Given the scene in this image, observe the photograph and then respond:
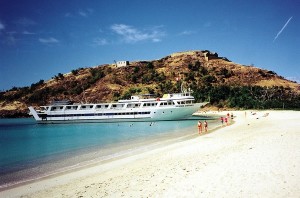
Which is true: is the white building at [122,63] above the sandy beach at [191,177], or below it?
above

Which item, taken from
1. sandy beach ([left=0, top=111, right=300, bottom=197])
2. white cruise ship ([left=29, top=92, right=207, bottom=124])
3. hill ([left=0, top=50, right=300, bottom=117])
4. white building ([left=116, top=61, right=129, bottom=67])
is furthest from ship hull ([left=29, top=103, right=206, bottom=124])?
white building ([left=116, top=61, right=129, bottom=67])

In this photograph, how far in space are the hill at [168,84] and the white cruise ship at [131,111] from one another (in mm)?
26334

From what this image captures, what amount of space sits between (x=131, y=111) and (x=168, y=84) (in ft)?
139

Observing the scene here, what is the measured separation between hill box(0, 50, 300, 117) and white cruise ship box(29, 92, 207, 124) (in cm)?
2633

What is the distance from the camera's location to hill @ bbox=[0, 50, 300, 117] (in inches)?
3605

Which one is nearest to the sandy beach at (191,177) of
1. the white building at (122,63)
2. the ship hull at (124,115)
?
the ship hull at (124,115)

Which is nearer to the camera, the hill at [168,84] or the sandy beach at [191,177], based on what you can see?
the sandy beach at [191,177]

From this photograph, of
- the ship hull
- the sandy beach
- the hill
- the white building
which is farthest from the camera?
the white building

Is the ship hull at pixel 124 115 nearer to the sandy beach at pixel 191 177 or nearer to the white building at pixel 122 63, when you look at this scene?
the sandy beach at pixel 191 177

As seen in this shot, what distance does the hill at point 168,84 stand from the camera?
3605 inches

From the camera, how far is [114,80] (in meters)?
119

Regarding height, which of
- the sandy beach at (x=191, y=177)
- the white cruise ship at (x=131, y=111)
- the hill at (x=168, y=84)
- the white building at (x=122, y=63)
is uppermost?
the white building at (x=122, y=63)

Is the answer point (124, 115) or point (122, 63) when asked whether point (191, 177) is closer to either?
point (124, 115)

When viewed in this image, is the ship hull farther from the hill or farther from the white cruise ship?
the hill
